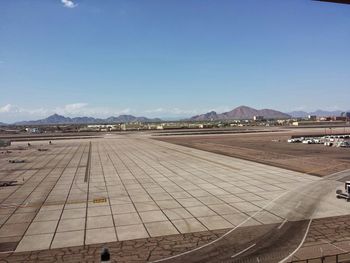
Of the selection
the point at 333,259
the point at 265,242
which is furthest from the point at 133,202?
the point at 333,259

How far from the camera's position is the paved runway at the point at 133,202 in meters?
22.2

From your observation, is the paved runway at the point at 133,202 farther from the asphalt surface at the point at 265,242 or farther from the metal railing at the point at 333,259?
the metal railing at the point at 333,259

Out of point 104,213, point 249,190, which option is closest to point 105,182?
point 104,213

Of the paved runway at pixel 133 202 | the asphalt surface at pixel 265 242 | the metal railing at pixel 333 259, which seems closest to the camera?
the metal railing at pixel 333 259

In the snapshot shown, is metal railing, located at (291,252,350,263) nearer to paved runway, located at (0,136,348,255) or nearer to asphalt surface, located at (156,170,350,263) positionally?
asphalt surface, located at (156,170,350,263)

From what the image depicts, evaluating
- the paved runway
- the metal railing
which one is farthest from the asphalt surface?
the metal railing

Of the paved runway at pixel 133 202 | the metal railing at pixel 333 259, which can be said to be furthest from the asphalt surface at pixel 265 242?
the metal railing at pixel 333 259

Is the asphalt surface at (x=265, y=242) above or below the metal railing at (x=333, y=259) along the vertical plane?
below

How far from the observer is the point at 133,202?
2986cm

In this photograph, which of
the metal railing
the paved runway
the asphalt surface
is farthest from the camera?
the paved runway

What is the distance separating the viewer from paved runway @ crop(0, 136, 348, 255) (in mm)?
22250

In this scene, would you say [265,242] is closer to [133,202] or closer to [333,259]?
[333,259]

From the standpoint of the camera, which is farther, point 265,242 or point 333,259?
point 265,242

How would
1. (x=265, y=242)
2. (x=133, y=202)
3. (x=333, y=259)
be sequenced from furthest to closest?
1. (x=133, y=202)
2. (x=265, y=242)
3. (x=333, y=259)
